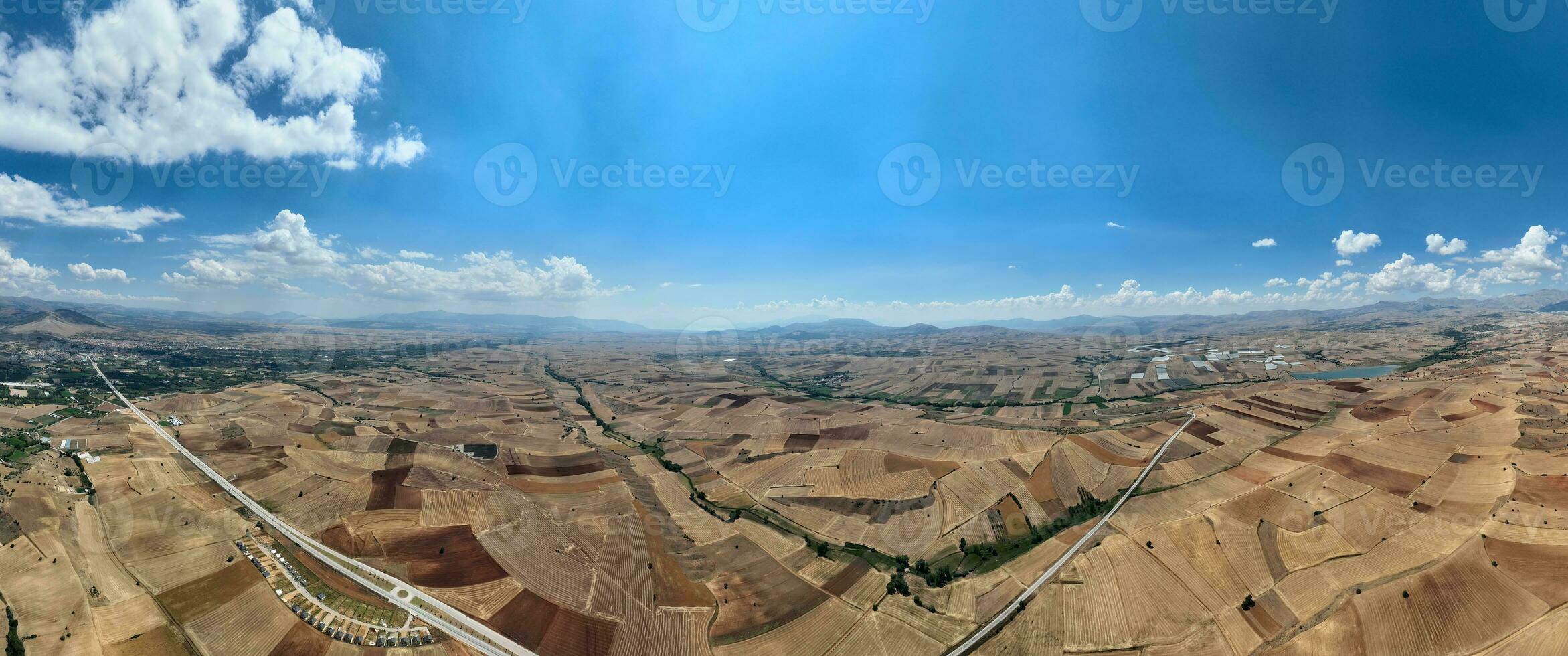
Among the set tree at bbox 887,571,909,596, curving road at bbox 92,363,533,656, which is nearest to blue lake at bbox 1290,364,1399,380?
tree at bbox 887,571,909,596

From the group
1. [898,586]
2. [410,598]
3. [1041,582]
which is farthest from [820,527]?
[410,598]

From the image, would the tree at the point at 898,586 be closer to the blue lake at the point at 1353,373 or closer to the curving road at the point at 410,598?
the curving road at the point at 410,598

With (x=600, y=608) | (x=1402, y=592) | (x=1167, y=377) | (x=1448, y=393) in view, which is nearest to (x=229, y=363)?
(x=600, y=608)

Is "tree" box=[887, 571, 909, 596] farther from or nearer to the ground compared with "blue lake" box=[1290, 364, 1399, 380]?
nearer to the ground

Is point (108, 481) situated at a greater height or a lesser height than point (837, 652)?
greater

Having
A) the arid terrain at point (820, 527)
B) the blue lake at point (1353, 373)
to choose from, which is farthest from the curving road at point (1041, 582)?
the blue lake at point (1353, 373)

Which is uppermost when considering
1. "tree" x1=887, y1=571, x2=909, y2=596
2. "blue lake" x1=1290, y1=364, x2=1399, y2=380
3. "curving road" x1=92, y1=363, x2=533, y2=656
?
"blue lake" x1=1290, y1=364, x2=1399, y2=380

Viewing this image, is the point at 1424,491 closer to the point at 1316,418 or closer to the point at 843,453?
the point at 1316,418

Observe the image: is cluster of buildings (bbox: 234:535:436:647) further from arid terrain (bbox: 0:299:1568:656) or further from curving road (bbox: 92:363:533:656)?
curving road (bbox: 92:363:533:656)
